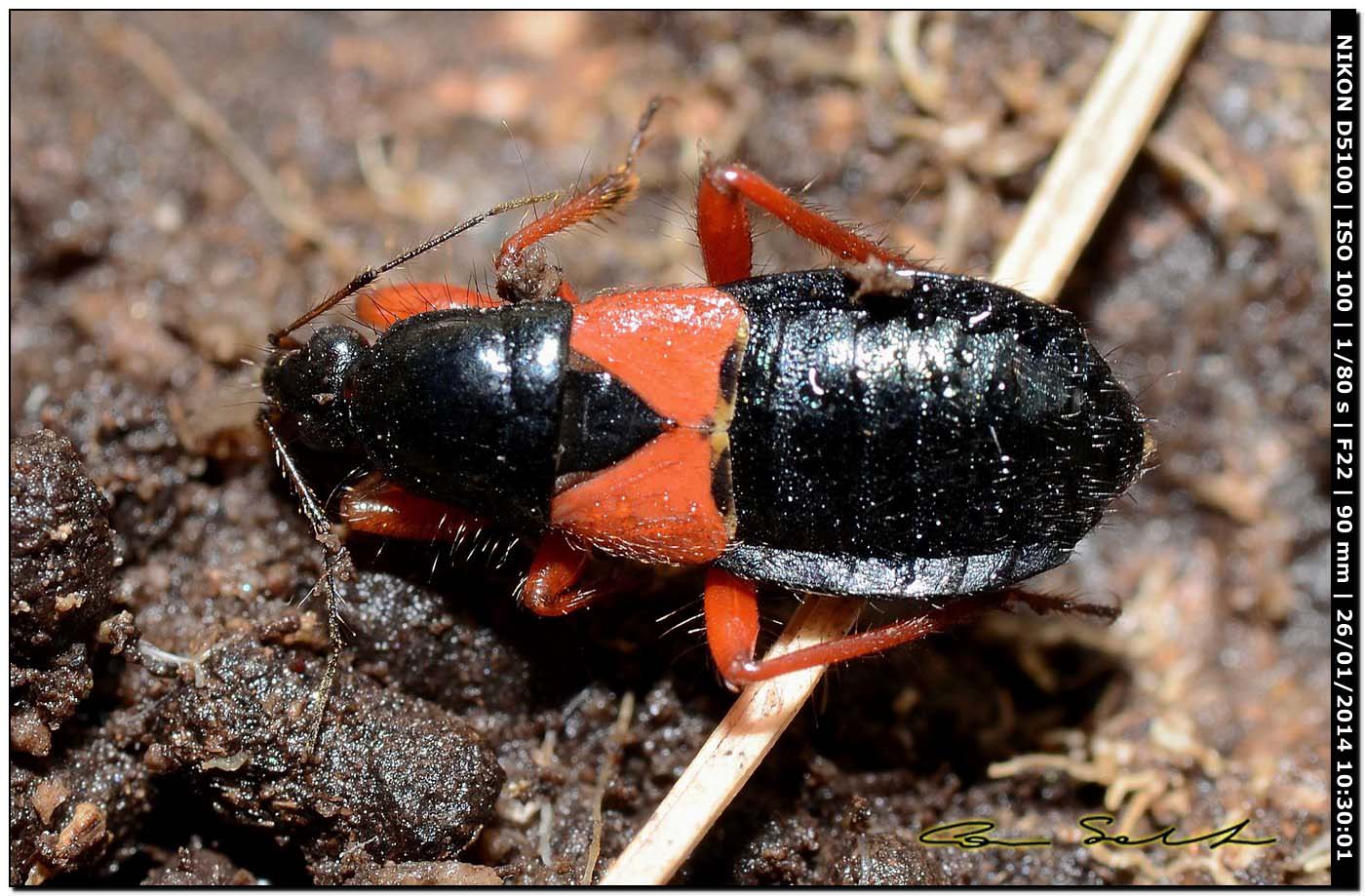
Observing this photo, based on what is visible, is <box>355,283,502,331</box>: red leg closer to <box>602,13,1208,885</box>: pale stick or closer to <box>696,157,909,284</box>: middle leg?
<box>696,157,909,284</box>: middle leg

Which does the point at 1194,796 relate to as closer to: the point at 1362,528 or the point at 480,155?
the point at 1362,528

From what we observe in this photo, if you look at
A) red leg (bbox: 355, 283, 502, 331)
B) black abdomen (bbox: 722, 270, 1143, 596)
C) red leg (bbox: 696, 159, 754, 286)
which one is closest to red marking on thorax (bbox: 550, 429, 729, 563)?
black abdomen (bbox: 722, 270, 1143, 596)

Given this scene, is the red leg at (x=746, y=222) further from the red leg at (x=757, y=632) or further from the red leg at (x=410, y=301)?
the red leg at (x=757, y=632)

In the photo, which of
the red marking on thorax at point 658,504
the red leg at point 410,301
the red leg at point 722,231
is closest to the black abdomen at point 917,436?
the red marking on thorax at point 658,504

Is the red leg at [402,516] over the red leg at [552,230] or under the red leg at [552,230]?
under

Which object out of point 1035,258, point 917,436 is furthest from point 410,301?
point 1035,258

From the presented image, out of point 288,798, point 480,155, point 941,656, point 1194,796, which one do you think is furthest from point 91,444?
point 1194,796

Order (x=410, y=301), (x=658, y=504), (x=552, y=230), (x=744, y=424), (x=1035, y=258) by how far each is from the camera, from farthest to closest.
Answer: (x=1035, y=258)
(x=410, y=301)
(x=552, y=230)
(x=658, y=504)
(x=744, y=424)

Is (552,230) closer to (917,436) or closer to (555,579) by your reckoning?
(555,579)
